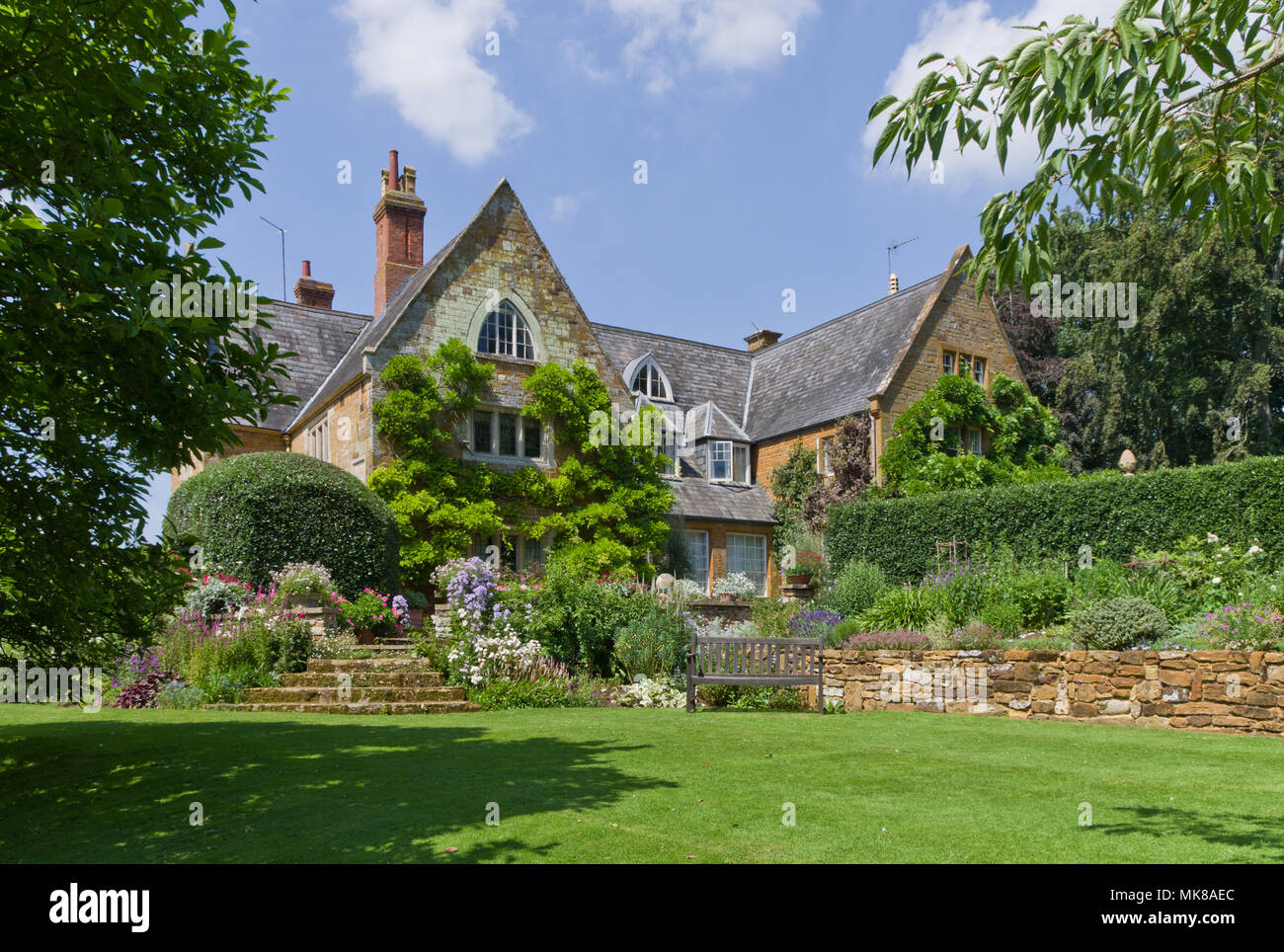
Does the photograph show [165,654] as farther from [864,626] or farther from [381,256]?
[381,256]

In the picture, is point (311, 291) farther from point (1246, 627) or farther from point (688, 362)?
point (1246, 627)

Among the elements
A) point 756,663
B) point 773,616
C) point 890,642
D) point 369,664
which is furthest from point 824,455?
point 369,664

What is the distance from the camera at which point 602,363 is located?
81.4 feet

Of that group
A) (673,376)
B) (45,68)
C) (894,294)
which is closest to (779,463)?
(673,376)

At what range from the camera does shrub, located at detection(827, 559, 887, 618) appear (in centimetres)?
2130

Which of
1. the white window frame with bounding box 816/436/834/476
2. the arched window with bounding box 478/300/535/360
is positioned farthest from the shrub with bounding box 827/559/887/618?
the arched window with bounding box 478/300/535/360

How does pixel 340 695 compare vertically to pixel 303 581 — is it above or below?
below

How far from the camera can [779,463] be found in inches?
1121

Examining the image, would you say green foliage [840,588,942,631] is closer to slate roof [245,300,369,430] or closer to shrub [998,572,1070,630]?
shrub [998,572,1070,630]

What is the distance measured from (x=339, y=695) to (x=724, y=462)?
17377 mm

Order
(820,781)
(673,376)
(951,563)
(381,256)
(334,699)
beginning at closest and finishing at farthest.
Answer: (820,781), (334,699), (951,563), (381,256), (673,376)

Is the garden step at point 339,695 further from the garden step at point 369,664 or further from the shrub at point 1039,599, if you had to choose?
the shrub at point 1039,599

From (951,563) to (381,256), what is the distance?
1734 centimetres

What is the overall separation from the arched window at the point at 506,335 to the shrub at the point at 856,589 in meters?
9.51
